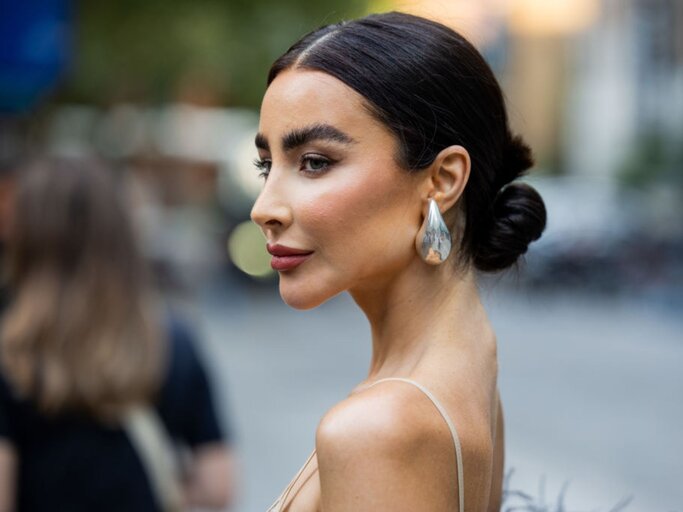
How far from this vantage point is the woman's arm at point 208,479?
10.7ft

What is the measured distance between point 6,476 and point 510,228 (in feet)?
5.53

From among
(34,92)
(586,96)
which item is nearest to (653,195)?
(586,96)

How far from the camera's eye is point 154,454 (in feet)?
9.46

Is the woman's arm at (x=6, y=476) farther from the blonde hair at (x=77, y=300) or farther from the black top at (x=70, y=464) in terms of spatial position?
the blonde hair at (x=77, y=300)

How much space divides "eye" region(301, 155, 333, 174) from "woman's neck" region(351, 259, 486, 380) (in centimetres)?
20

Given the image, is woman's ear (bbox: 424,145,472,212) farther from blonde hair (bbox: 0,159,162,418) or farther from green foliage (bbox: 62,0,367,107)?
green foliage (bbox: 62,0,367,107)

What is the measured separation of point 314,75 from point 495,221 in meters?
0.39

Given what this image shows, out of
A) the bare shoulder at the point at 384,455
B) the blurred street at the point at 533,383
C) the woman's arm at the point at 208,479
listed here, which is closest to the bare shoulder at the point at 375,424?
the bare shoulder at the point at 384,455

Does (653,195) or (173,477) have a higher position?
(173,477)

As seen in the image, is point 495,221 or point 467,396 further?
point 495,221

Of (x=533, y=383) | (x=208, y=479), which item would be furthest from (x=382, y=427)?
(x=533, y=383)

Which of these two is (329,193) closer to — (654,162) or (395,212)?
(395,212)

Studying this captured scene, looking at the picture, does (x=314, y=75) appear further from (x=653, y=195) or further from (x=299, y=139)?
(x=653, y=195)

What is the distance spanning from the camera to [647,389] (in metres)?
11.8
